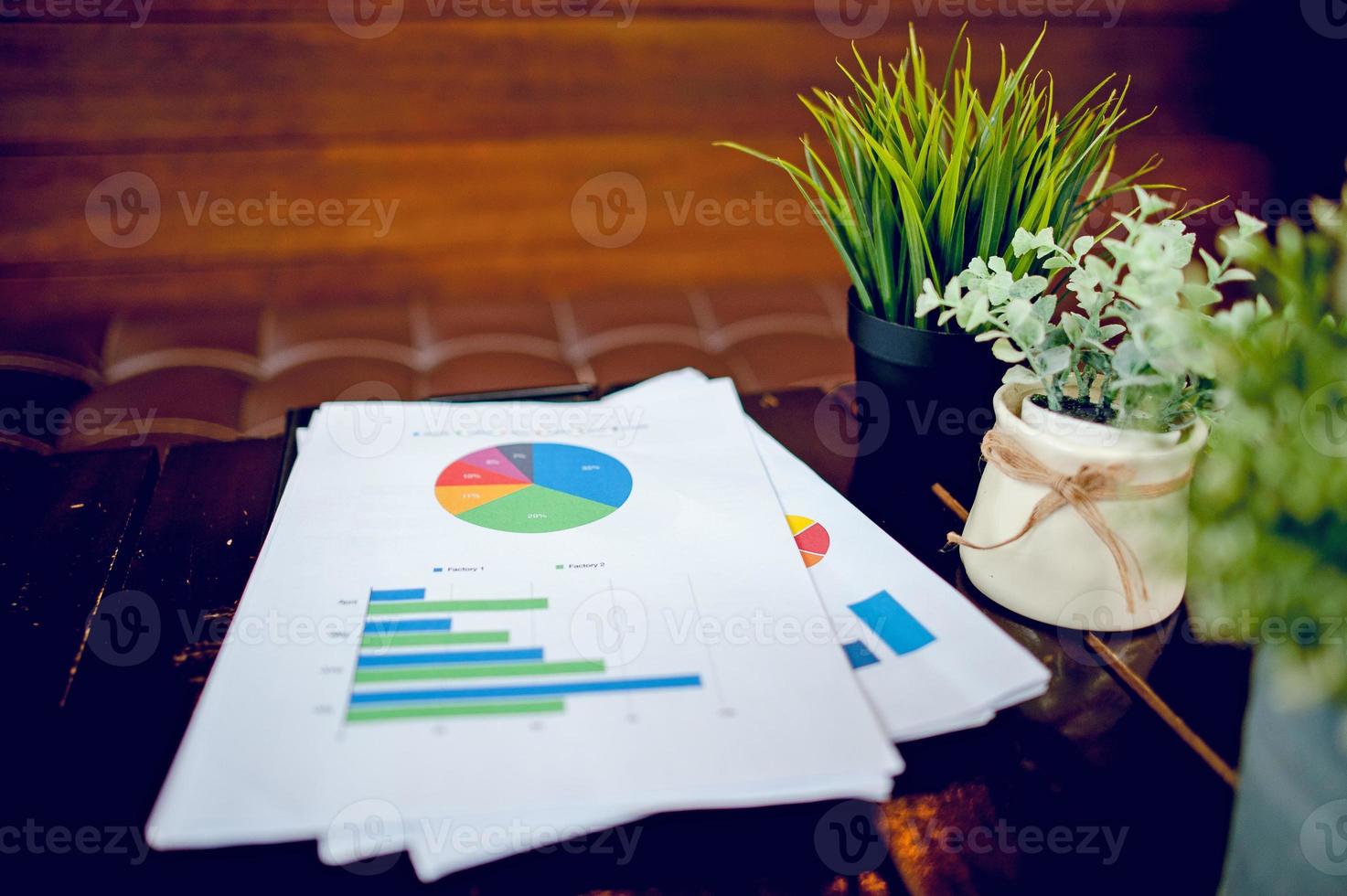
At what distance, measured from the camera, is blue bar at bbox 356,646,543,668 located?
1.53 ft

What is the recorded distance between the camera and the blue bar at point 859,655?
49 centimetres

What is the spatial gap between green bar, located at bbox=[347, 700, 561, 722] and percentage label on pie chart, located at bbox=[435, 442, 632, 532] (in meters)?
0.15

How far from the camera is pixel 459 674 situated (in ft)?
1.51

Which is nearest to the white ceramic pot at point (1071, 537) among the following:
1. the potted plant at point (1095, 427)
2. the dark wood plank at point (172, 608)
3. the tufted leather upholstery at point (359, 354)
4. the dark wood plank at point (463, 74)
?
the potted plant at point (1095, 427)

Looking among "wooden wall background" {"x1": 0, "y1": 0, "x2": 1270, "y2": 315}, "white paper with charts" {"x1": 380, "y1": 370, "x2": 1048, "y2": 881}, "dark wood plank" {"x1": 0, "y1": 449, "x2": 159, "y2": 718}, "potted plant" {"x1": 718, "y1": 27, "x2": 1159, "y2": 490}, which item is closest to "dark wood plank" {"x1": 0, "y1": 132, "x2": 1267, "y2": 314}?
"wooden wall background" {"x1": 0, "y1": 0, "x2": 1270, "y2": 315}

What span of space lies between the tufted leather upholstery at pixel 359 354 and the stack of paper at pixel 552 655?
23.8 inches

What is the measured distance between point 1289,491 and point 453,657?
0.37 metres

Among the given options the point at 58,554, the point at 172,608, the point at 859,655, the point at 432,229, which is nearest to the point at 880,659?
the point at 859,655

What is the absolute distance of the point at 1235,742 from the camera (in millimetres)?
473

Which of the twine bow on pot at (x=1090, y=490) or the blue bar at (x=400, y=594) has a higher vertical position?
the twine bow on pot at (x=1090, y=490)

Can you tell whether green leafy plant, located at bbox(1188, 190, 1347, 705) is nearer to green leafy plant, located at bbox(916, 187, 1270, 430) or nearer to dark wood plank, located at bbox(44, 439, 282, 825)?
green leafy plant, located at bbox(916, 187, 1270, 430)

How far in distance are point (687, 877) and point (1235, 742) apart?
0.94 ft

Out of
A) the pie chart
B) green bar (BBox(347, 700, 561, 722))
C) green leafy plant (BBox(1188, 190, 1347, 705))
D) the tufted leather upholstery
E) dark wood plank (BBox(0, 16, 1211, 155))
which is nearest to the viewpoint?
green leafy plant (BBox(1188, 190, 1347, 705))

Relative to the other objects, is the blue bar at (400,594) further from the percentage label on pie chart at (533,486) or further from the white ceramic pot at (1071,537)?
the white ceramic pot at (1071,537)
